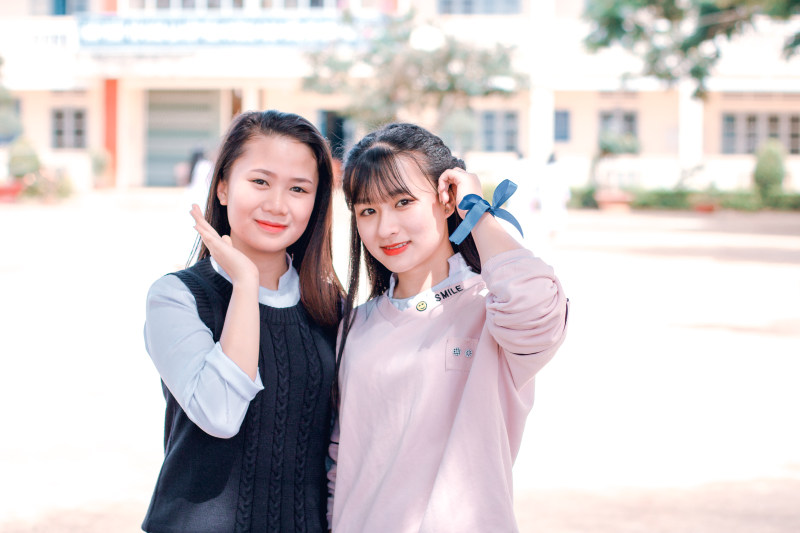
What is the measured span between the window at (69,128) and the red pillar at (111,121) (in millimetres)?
1096

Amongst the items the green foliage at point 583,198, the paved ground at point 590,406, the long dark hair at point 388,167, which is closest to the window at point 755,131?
the green foliage at point 583,198

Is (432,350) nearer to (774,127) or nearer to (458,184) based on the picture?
(458,184)

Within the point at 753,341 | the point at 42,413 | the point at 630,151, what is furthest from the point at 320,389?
the point at 630,151

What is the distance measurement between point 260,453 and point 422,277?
512mm

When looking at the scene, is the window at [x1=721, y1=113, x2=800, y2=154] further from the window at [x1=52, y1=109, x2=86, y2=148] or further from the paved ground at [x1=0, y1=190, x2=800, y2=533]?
the paved ground at [x1=0, y1=190, x2=800, y2=533]

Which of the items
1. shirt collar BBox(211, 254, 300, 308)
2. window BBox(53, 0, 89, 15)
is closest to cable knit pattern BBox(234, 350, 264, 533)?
shirt collar BBox(211, 254, 300, 308)

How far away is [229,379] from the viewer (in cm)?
187

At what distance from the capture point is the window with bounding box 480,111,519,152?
102ft

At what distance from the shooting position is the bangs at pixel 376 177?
2.14 m

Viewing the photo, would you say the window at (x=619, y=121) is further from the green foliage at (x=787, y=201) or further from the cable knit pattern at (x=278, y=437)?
the cable knit pattern at (x=278, y=437)

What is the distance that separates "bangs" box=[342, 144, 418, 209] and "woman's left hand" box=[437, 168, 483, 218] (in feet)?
0.21

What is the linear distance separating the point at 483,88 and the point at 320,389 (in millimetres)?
21981

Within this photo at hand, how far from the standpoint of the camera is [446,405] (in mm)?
2047

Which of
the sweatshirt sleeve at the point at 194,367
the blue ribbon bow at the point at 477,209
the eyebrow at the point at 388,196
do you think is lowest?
the sweatshirt sleeve at the point at 194,367
